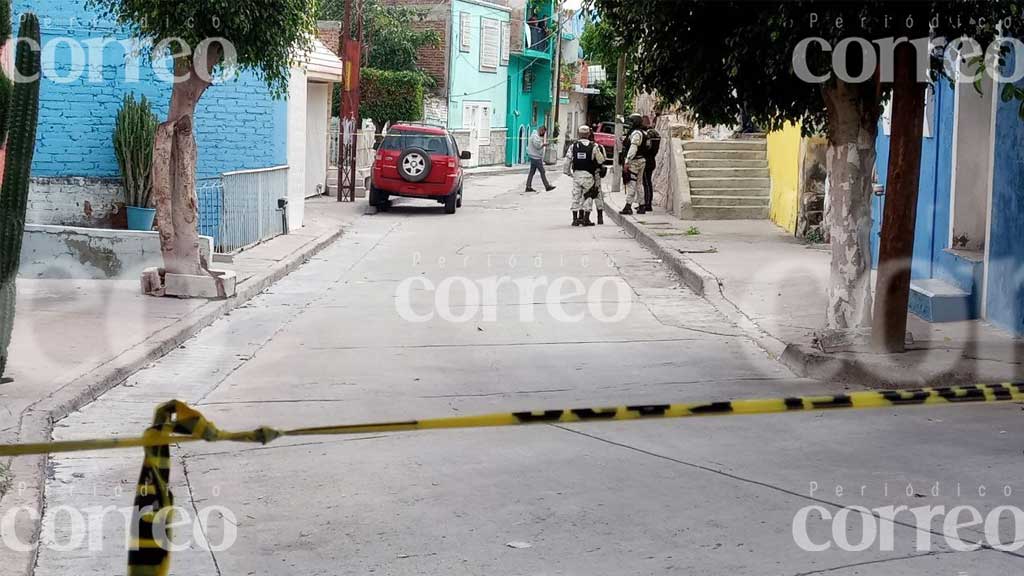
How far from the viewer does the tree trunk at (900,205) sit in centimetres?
944

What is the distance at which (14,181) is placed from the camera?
863 centimetres

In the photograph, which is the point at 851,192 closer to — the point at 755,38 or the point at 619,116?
the point at 755,38

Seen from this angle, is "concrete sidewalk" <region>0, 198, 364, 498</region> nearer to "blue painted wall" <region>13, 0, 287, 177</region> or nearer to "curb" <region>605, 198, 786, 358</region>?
"blue painted wall" <region>13, 0, 287, 177</region>

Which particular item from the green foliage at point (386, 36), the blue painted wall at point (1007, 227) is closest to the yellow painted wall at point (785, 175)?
the blue painted wall at point (1007, 227)

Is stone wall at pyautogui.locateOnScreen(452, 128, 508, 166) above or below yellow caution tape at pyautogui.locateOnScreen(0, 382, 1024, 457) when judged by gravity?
above

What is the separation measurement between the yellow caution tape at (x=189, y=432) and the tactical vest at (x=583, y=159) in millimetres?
19905

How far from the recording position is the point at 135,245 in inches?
567

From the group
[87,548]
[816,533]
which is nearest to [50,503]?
[87,548]

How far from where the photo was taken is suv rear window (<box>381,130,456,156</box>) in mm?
27578

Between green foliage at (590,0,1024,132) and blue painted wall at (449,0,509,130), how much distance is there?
36037 millimetres

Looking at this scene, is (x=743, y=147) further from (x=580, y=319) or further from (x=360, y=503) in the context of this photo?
(x=360, y=503)

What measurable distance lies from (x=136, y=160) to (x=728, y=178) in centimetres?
1216

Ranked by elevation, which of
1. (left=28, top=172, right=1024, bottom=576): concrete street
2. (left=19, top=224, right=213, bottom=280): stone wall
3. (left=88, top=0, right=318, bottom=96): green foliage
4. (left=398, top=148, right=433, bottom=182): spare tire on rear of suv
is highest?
(left=88, top=0, right=318, bottom=96): green foliage

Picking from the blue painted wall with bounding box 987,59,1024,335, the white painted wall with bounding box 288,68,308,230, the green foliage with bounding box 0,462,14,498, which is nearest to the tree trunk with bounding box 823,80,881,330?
the blue painted wall with bounding box 987,59,1024,335
